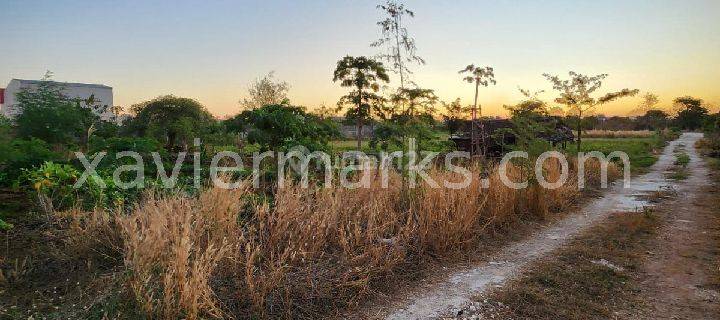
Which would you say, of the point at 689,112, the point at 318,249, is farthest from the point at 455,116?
the point at 689,112

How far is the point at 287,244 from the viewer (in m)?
3.91

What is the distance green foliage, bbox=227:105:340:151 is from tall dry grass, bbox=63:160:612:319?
2.77 feet

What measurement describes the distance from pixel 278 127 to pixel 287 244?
7.97 ft

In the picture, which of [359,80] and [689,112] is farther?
[689,112]

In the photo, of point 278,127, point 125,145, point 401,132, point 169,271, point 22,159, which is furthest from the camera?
point 401,132

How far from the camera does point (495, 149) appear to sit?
13664 millimetres

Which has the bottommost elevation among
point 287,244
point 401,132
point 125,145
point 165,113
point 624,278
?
point 624,278

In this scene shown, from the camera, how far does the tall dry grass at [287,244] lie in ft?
10.3

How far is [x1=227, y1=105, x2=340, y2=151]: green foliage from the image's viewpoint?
228 inches

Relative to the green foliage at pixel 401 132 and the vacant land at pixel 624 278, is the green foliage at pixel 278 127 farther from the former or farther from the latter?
the vacant land at pixel 624 278

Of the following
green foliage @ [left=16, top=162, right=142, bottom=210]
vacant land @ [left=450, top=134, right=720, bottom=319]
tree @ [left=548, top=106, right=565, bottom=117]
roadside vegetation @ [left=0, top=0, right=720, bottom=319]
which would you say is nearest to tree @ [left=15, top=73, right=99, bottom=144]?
roadside vegetation @ [left=0, top=0, right=720, bottom=319]

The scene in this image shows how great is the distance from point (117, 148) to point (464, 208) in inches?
176

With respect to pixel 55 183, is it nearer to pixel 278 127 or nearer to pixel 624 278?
pixel 278 127

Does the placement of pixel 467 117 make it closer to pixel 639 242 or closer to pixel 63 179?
pixel 639 242
